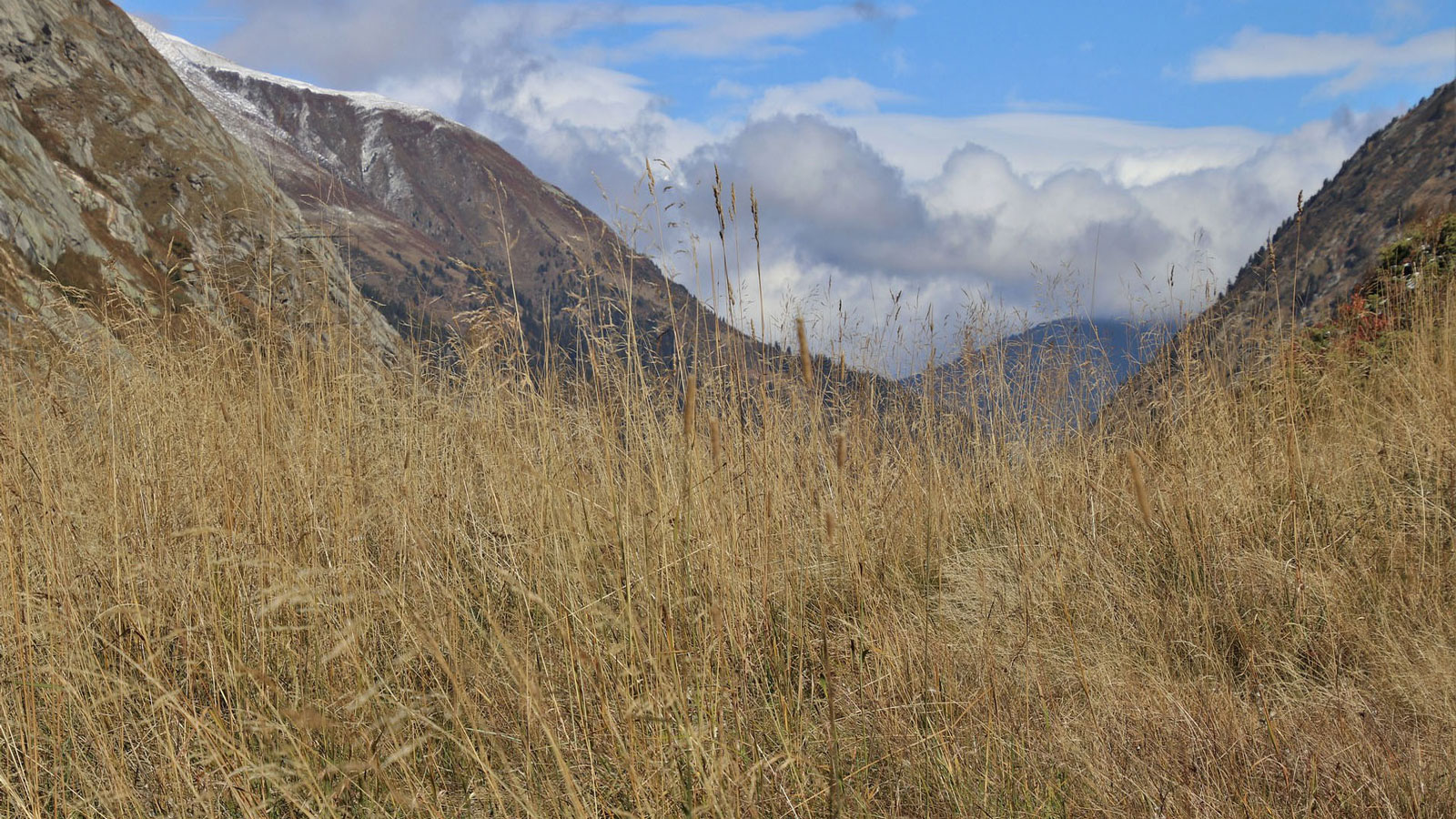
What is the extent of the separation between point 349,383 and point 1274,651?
2930mm

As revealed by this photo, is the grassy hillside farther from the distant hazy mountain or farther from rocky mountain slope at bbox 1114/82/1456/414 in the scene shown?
rocky mountain slope at bbox 1114/82/1456/414

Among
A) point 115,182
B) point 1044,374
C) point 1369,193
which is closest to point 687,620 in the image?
point 1044,374

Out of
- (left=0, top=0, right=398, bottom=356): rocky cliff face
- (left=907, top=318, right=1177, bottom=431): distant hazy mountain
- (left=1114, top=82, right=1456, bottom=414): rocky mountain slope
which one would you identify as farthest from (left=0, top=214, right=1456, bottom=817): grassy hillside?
(left=1114, top=82, right=1456, bottom=414): rocky mountain slope

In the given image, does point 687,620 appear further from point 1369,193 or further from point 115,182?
point 1369,193

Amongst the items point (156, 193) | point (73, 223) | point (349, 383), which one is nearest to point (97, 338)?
point (349, 383)

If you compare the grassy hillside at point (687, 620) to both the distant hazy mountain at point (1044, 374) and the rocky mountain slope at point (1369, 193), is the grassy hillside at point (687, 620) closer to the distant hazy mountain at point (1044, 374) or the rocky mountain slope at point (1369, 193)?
the distant hazy mountain at point (1044, 374)

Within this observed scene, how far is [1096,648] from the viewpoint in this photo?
215 centimetres

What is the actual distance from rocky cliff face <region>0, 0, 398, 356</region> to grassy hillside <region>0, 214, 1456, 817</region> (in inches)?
16.7

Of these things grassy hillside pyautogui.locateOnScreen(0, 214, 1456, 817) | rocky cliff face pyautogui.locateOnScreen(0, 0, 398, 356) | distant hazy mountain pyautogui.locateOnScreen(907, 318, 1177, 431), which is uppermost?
rocky cliff face pyautogui.locateOnScreen(0, 0, 398, 356)

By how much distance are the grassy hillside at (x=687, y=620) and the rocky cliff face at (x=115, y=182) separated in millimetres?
424

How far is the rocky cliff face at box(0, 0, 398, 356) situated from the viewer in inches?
130

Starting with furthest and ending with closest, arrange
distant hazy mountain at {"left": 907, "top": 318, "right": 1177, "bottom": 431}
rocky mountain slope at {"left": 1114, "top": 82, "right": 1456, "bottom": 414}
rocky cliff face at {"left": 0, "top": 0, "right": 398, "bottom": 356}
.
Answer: rocky mountain slope at {"left": 1114, "top": 82, "right": 1456, "bottom": 414}
distant hazy mountain at {"left": 907, "top": 318, "right": 1177, "bottom": 431}
rocky cliff face at {"left": 0, "top": 0, "right": 398, "bottom": 356}

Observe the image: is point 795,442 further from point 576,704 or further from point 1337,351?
point 1337,351

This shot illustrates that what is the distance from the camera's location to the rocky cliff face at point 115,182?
10.9 ft
